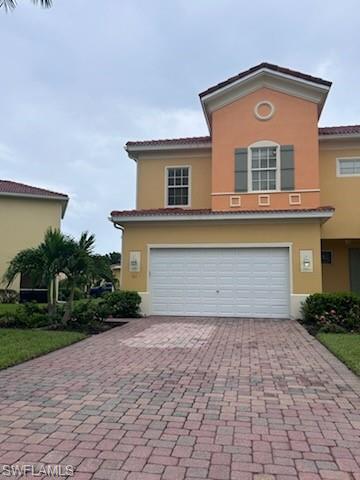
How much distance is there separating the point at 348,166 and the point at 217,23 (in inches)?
320

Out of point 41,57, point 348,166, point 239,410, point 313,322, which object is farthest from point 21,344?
point 348,166

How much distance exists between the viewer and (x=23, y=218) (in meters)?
24.0

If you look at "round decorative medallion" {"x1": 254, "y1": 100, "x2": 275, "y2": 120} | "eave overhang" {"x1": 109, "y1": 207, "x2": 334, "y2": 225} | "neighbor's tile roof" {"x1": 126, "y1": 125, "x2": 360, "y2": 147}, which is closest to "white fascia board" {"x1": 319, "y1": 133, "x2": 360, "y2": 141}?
"neighbor's tile roof" {"x1": 126, "y1": 125, "x2": 360, "y2": 147}

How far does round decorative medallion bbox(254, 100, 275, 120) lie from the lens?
52.9 feet

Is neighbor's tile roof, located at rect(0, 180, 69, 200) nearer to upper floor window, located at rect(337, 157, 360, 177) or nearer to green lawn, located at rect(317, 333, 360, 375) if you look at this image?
upper floor window, located at rect(337, 157, 360, 177)

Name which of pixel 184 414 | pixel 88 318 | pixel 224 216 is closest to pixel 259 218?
pixel 224 216

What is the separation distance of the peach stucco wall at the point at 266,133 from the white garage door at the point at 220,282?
218 centimetres

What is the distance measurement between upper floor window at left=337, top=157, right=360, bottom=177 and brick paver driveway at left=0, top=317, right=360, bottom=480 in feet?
34.2

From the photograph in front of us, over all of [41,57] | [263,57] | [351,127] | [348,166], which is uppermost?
[263,57]

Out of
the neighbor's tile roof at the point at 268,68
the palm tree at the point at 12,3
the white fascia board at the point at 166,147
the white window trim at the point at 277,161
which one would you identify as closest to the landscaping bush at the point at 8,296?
the white fascia board at the point at 166,147

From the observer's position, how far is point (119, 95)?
18391 mm

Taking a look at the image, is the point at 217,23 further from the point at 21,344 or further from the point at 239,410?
the point at 239,410

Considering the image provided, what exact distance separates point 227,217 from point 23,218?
47.2ft

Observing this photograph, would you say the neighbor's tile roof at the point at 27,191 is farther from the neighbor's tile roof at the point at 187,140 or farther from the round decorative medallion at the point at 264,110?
the round decorative medallion at the point at 264,110
